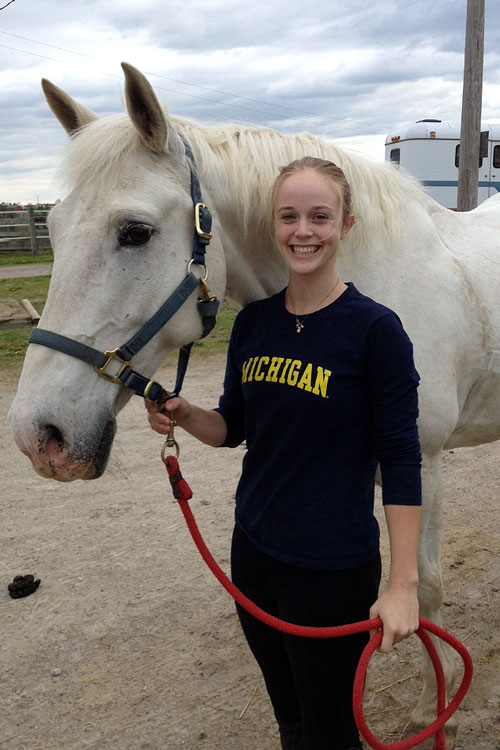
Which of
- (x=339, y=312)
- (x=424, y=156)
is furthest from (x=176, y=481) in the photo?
(x=424, y=156)

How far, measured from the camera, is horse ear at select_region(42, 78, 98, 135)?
1999mm

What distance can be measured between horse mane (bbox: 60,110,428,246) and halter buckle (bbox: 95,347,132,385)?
471mm

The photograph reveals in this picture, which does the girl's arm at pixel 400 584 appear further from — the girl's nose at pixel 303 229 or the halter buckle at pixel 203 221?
the halter buckle at pixel 203 221

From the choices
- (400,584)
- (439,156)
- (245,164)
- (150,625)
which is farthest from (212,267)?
(439,156)

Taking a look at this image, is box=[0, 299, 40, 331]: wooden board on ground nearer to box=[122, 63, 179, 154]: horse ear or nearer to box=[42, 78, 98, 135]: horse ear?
box=[42, 78, 98, 135]: horse ear

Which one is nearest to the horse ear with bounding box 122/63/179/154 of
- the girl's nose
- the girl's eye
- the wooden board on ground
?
the girl's eye

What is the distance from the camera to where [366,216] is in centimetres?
212

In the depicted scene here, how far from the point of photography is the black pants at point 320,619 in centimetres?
163

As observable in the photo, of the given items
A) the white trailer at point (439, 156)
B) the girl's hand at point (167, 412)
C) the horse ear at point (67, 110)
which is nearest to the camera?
the girl's hand at point (167, 412)

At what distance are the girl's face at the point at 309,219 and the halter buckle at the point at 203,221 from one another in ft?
0.88

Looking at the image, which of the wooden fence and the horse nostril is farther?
the wooden fence

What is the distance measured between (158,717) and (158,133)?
2.18m

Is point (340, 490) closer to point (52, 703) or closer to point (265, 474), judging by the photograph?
point (265, 474)

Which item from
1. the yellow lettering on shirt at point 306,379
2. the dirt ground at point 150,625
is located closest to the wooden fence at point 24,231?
the dirt ground at point 150,625
